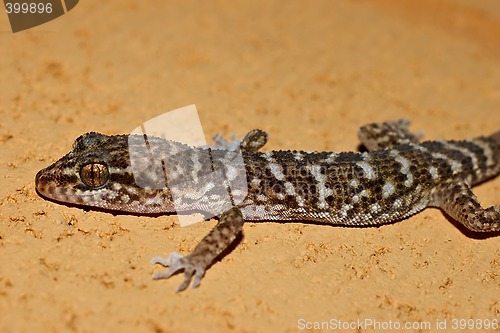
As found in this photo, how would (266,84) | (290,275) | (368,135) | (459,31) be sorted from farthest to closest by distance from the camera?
(459,31)
(266,84)
(368,135)
(290,275)

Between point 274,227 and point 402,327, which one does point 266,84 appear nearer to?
point 274,227

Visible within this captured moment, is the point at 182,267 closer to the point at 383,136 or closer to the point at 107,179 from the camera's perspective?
the point at 107,179

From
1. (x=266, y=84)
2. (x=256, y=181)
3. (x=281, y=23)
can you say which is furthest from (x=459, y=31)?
(x=256, y=181)

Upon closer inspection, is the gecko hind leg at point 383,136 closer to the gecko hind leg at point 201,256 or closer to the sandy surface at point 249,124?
the sandy surface at point 249,124

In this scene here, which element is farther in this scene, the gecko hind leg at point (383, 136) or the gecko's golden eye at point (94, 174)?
the gecko hind leg at point (383, 136)

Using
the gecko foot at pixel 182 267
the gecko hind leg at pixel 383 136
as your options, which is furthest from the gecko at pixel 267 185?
the gecko hind leg at pixel 383 136

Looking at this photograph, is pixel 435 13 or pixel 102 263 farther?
pixel 435 13

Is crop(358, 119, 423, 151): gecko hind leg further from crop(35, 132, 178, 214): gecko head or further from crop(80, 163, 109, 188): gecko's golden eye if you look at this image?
crop(80, 163, 109, 188): gecko's golden eye
